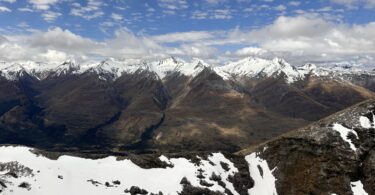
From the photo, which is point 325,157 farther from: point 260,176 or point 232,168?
point 232,168

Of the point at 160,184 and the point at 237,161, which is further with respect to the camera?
the point at 237,161

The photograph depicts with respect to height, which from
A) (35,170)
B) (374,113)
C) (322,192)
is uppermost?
(374,113)

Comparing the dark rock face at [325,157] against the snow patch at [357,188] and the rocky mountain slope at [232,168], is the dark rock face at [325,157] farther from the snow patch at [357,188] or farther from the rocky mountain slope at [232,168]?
the snow patch at [357,188]

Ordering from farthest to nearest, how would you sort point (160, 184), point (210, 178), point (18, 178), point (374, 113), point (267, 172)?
point (374, 113), point (267, 172), point (210, 178), point (160, 184), point (18, 178)

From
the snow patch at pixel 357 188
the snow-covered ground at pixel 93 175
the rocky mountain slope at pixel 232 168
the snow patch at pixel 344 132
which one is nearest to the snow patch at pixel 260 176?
the rocky mountain slope at pixel 232 168

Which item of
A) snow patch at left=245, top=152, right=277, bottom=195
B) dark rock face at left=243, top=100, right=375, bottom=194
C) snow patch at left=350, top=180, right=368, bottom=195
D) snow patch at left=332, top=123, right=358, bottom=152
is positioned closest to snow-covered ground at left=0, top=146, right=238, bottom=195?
snow patch at left=245, top=152, right=277, bottom=195

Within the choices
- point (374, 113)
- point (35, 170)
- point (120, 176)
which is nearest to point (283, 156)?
point (374, 113)

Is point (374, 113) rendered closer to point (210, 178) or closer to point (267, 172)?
point (267, 172)

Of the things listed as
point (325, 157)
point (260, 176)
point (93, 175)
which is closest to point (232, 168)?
point (260, 176)

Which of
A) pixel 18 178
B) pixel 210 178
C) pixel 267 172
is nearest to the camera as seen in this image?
pixel 18 178
